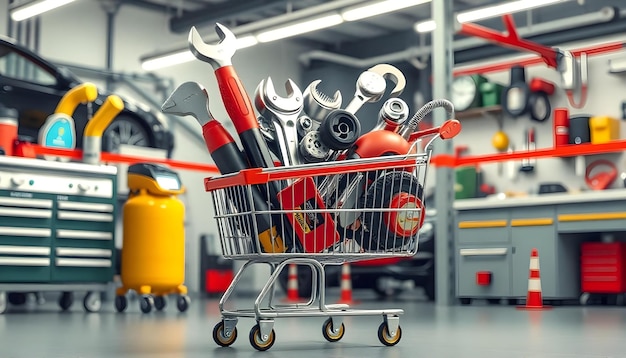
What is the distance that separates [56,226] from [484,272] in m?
2.97

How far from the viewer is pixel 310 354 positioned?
7.69 ft

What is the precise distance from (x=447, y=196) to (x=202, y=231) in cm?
553

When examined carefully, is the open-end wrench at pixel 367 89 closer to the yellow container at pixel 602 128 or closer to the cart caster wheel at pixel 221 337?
the cart caster wheel at pixel 221 337

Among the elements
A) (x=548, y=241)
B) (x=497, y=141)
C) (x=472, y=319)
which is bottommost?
(x=472, y=319)

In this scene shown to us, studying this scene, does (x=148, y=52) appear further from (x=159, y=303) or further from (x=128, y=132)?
(x=159, y=303)

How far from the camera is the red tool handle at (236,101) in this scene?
8.67ft

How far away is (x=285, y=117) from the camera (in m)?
2.68

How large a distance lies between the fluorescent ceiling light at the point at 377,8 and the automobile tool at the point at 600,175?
2.27 m

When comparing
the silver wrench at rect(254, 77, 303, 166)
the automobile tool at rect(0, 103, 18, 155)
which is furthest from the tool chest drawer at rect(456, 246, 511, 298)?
the silver wrench at rect(254, 77, 303, 166)

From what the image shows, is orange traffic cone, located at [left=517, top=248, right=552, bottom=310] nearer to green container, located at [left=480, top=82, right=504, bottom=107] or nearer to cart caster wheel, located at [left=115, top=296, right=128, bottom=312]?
cart caster wheel, located at [left=115, top=296, right=128, bottom=312]

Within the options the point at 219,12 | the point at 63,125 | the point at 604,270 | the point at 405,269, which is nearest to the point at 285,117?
the point at 63,125

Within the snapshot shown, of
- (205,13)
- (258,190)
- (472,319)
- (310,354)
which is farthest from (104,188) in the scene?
(205,13)

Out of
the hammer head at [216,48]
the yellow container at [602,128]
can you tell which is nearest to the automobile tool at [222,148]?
the hammer head at [216,48]

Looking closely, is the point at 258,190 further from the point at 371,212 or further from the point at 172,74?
the point at 172,74
